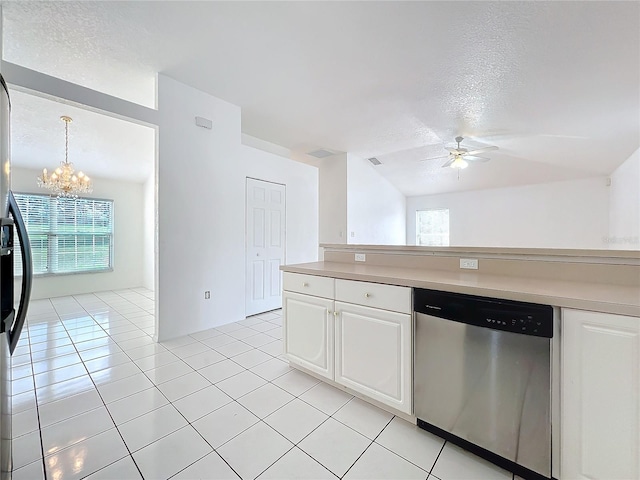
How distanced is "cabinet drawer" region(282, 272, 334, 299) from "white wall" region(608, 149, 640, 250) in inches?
206

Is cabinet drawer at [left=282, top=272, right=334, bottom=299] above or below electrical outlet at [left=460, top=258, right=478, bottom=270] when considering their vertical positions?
below

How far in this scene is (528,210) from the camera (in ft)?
21.7

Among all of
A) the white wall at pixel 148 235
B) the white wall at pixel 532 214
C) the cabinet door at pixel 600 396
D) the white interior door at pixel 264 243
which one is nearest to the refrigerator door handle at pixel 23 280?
the cabinet door at pixel 600 396

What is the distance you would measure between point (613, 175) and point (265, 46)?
697cm

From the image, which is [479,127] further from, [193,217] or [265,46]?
[193,217]

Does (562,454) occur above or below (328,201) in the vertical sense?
below

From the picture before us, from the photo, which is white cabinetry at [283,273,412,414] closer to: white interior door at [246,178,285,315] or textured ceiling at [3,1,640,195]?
white interior door at [246,178,285,315]

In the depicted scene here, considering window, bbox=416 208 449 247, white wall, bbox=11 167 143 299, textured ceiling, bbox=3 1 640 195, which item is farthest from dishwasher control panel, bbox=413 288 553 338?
window, bbox=416 208 449 247

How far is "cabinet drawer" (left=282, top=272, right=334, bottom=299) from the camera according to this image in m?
2.00

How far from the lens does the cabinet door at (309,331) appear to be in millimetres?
2006

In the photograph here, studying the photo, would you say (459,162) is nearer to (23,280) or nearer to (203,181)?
(203,181)

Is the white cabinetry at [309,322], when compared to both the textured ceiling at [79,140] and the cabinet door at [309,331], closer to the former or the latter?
the cabinet door at [309,331]

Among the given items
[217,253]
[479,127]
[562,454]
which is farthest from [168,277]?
[479,127]

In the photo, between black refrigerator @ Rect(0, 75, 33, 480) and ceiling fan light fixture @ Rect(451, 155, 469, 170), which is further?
ceiling fan light fixture @ Rect(451, 155, 469, 170)
